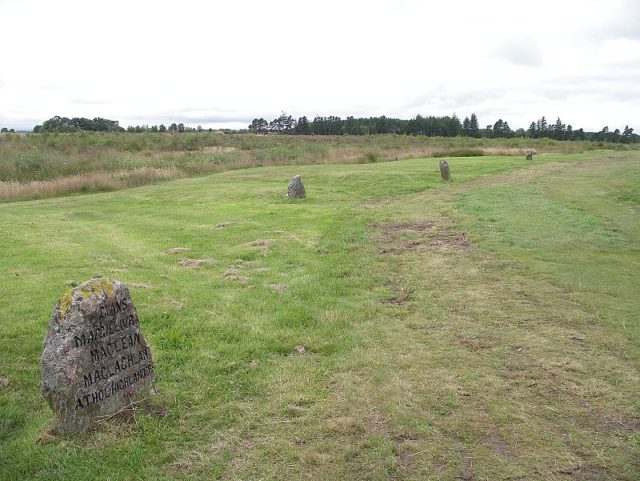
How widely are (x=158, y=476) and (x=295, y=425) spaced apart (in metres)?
1.30

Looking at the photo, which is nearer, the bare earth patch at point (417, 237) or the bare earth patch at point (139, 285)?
the bare earth patch at point (139, 285)

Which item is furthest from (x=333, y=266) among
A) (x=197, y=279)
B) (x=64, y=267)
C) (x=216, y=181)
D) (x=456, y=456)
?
(x=216, y=181)

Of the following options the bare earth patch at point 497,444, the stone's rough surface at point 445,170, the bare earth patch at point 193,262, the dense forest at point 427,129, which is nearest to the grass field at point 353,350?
the bare earth patch at point 497,444

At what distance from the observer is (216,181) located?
2780 centimetres

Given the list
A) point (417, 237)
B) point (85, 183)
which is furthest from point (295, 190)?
point (85, 183)

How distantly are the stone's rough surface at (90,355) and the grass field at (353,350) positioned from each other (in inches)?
8.3

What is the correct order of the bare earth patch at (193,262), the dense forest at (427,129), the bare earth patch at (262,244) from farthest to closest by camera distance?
1. the dense forest at (427,129)
2. the bare earth patch at (262,244)
3. the bare earth patch at (193,262)

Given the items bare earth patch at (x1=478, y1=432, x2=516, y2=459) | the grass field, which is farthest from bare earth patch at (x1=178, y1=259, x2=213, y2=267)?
bare earth patch at (x1=478, y1=432, x2=516, y2=459)

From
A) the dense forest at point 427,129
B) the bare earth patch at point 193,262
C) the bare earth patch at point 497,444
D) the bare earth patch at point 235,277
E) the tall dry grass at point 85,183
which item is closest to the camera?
the bare earth patch at point 497,444

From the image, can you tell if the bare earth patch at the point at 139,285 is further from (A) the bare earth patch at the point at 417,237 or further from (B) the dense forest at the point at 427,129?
(B) the dense forest at the point at 427,129

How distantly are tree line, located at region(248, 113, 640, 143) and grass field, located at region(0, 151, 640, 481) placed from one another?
3839 inches

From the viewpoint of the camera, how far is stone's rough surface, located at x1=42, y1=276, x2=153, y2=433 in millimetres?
4613

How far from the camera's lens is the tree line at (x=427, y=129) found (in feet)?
361

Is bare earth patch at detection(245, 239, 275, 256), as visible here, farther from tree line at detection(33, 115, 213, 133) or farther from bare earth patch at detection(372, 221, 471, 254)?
tree line at detection(33, 115, 213, 133)
